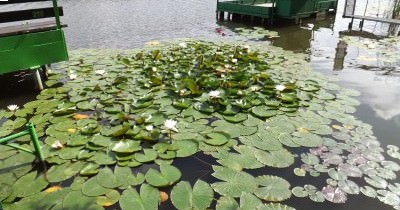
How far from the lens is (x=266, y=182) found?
301cm

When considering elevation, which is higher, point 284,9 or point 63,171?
point 284,9

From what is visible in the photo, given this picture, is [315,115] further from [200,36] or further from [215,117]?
[200,36]

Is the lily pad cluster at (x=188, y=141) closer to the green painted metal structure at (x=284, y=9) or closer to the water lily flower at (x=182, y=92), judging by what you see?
the water lily flower at (x=182, y=92)

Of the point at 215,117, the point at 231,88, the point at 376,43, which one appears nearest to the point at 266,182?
the point at 215,117

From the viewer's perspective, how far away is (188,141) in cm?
363

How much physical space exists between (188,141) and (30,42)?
3.56 m

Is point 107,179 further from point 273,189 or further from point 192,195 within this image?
point 273,189

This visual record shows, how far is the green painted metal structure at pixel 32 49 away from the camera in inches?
192

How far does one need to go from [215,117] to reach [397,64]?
5484 mm

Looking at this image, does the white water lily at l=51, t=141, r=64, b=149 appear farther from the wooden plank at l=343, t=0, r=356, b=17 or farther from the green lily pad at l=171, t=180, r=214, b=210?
the wooden plank at l=343, t=0, r=356, b=17

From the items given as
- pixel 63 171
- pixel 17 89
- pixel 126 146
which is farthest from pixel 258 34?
pixel 63 171

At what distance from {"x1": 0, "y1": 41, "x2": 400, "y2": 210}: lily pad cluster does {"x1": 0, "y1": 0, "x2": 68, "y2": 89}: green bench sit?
23.2 inches

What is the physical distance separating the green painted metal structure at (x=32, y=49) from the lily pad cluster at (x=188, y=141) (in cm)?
57

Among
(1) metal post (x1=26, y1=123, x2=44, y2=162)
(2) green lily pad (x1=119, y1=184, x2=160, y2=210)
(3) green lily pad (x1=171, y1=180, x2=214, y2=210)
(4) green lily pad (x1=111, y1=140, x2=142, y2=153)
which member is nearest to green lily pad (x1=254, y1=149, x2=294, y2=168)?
(3) green lily pad (x1=171, y1=180, x2=214, y2=210)
